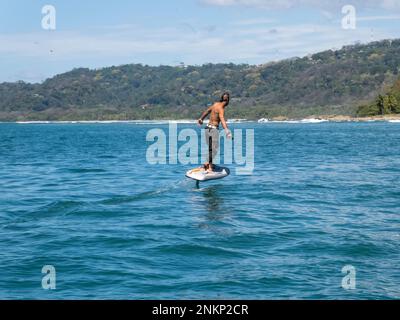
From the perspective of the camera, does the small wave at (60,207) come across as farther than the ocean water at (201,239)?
Yes

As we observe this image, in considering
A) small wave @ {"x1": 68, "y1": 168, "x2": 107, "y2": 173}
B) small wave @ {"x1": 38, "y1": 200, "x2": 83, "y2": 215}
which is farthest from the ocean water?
small wave @ {"x1": 68, "y1": 168, "x2": 107, "y2": 173}

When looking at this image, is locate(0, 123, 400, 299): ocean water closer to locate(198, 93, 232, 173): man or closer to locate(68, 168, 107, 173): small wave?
locate(198, 93, 232, 173): man

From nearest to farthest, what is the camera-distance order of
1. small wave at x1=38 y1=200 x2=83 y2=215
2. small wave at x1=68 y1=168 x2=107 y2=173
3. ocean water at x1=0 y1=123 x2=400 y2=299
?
1. ocean water at x1=0 y1=123 x2=400 y2=299
2. small wave at x1=38 y1=200 x2=83 y2=215
3. small wave at x1=68 y1=168 x2=107 y2=173

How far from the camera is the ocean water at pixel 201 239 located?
12.6 m

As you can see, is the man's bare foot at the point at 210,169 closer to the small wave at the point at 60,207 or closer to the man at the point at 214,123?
the man at the point at 214,123

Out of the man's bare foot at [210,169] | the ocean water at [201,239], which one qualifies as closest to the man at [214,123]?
the man's bare foot at [210,169]

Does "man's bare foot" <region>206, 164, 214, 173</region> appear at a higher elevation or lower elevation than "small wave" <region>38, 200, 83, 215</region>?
higher

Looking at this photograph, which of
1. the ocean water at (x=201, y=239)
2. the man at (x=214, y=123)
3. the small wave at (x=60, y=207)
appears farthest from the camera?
the man at (x=214, y=123)

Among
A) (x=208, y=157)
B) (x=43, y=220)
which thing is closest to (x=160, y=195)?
(x=208, y=157)

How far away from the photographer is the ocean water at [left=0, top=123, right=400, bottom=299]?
1259 cm

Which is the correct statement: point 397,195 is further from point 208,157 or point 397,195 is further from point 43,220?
point 43,220
